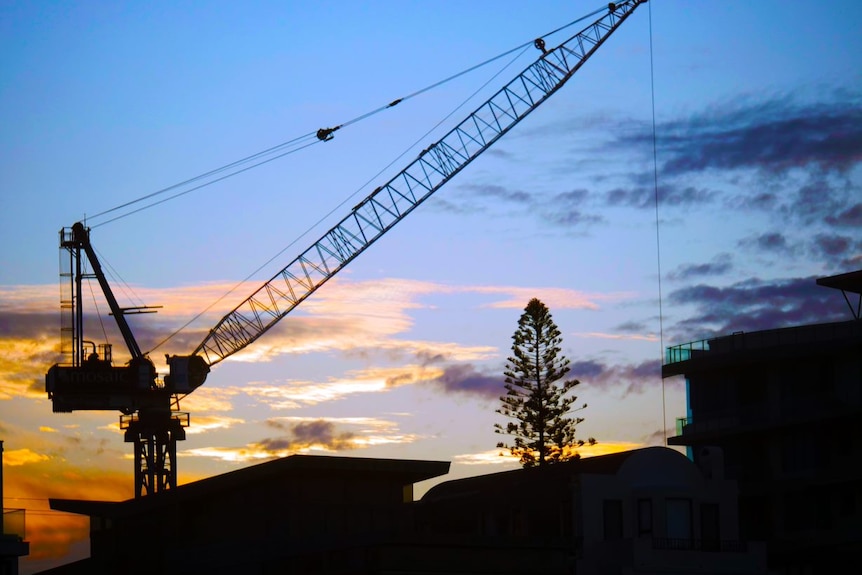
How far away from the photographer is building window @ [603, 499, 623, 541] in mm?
65375

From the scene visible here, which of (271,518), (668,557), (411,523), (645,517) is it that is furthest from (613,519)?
(271,518)

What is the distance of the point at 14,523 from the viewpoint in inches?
2377

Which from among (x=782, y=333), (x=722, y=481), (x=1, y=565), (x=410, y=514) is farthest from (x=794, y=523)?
(x=1, y=565)

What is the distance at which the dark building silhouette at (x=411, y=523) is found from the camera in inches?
2291

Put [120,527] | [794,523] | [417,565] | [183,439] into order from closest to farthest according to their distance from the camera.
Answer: [417,565]
[120,527]
[794,523]
[183,439]

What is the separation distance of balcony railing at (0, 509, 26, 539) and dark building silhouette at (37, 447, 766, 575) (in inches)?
272

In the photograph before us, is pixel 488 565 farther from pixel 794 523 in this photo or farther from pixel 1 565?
pixel 794 523

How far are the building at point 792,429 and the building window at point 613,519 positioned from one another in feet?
62.4

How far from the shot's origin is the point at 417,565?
5566cm

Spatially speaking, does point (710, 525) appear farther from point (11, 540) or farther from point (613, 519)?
point (11, 540)

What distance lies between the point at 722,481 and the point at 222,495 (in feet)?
79.8

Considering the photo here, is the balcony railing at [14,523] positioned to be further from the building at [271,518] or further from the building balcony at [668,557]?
the building balcony at [668,557]

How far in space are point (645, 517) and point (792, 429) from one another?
2517 cm

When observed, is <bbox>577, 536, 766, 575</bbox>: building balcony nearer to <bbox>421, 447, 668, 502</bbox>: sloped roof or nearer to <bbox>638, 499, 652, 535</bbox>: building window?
<bbox>638, 499, 652, 535</bbox>: building window
